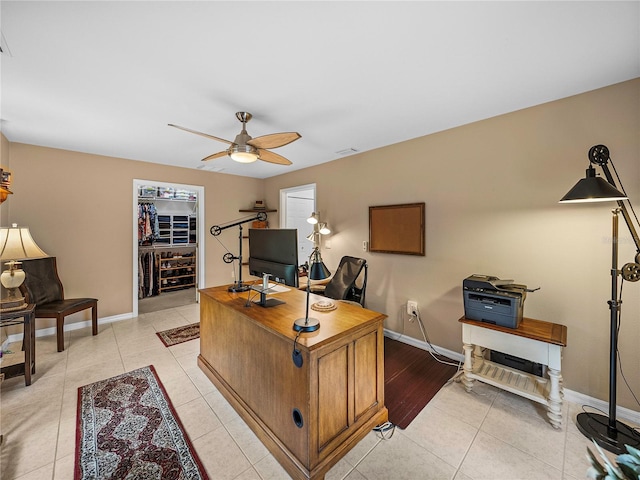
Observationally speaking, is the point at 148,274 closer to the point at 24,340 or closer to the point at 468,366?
the point at 24,340

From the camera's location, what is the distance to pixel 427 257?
2924mm

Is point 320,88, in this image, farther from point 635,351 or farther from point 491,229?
point 635,351

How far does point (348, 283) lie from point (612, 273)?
7.10 ft

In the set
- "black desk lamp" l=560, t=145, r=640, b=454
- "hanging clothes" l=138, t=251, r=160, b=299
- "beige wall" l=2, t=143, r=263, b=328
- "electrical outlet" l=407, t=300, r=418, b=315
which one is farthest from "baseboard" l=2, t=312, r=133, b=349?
"black desk lamp" l=560, t=145, r=640, b=454

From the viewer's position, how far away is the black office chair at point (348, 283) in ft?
10.2

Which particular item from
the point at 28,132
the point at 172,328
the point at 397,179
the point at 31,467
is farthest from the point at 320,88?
the point at 172,328

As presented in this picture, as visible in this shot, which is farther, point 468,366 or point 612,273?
point 468,366

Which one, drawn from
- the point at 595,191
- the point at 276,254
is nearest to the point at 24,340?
the point at 276,254

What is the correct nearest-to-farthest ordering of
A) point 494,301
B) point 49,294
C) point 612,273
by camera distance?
1. point 612,273
2. point 494,301
3. point 49,294

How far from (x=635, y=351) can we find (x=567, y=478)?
43.7 inches

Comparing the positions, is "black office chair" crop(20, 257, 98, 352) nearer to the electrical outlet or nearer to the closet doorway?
the closet doorway

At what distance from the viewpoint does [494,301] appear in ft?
6.79

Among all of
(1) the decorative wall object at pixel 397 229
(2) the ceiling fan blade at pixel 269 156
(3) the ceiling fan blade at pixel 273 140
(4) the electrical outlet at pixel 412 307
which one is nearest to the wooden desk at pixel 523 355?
(4) the electrical outlet at pixel 412 307

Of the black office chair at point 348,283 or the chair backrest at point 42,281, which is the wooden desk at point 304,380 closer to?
the black office chair at point 348,283
